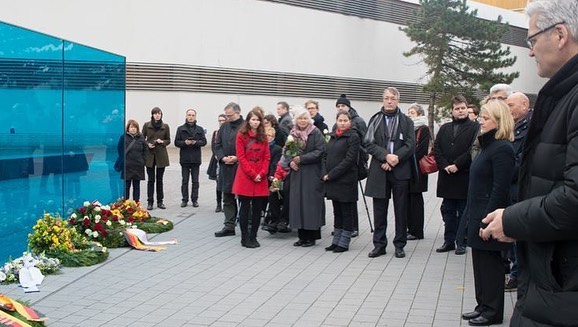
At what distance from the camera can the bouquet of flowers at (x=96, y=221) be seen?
31.3 ft

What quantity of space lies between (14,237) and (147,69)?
19.4 metres

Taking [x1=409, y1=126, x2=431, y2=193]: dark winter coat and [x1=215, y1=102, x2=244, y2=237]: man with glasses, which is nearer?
[x1=409, y1=126, x2=431, y2=193]: dark winter coat

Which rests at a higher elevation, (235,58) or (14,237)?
(235,58)

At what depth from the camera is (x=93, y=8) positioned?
25.6 m

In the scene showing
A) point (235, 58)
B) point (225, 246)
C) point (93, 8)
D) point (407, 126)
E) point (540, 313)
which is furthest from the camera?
point (235, 58)

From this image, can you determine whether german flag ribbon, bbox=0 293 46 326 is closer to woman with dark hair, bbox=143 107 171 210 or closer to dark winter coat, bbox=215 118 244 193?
dark winter coat, bbox=215 118 244 193

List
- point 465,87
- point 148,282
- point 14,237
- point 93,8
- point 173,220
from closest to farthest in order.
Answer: point 148,282, point 14,237, point 173,220, point 93,8, point 465,87

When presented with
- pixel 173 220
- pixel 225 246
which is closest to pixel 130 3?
pixel 173 220

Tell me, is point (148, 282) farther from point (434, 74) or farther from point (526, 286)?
point (434, 74)

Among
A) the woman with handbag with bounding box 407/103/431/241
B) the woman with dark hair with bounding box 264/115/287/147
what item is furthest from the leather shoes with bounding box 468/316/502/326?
the woman with dark hair with bounding box 264/115/287/147

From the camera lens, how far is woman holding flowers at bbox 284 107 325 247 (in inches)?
392

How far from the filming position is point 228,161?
1088 centimetres

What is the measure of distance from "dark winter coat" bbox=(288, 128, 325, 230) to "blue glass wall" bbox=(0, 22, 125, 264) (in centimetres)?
336

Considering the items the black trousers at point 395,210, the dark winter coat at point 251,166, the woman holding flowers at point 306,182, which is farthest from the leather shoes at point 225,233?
the black trousers at point 395,210
